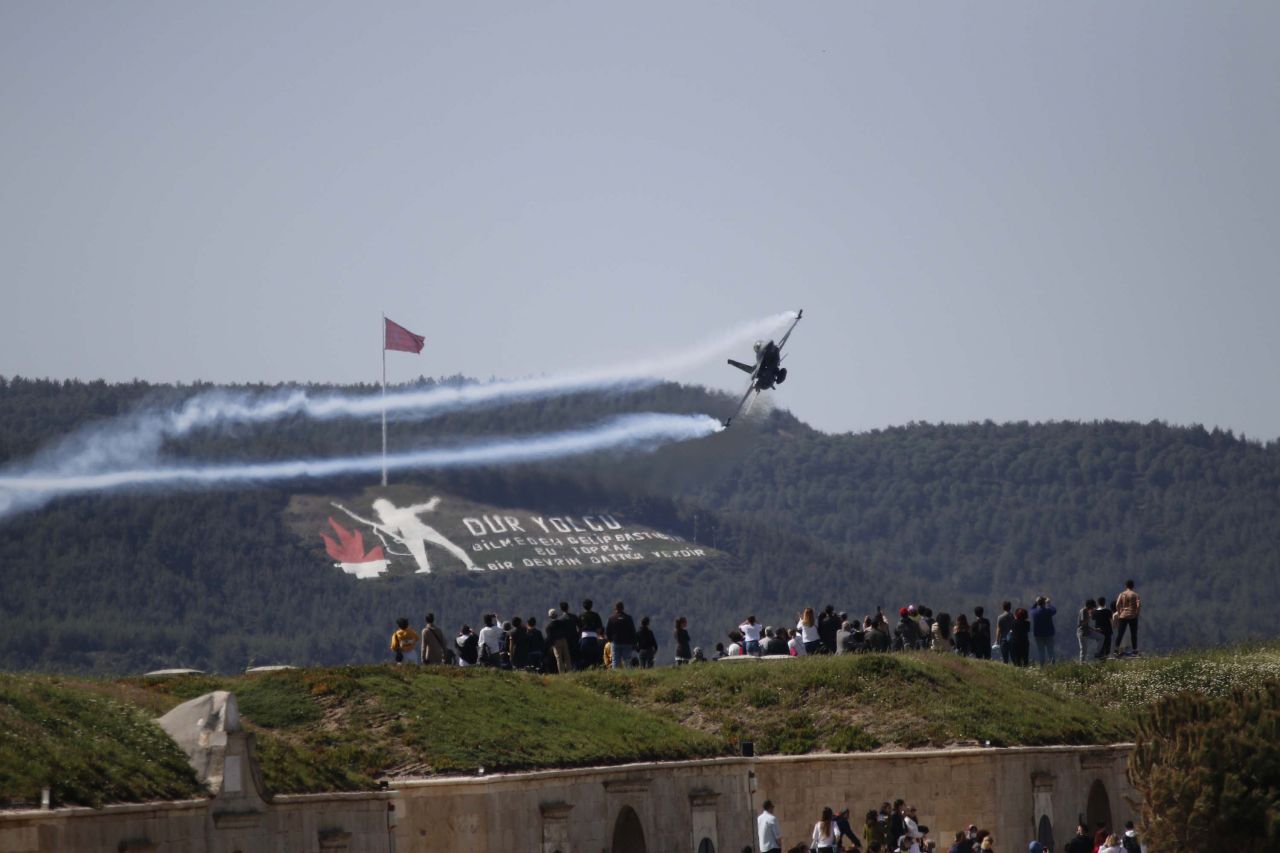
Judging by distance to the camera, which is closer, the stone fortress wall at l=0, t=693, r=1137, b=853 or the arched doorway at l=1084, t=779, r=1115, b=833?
the stone fortress wall at l=0, t=693, r=1137, b=853

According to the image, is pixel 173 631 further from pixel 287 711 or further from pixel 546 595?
pixel 287 711

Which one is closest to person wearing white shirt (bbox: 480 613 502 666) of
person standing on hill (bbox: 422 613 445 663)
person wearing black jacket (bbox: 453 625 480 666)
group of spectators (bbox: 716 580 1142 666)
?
person wearing black jacket (bbox: 453 625 480 666)

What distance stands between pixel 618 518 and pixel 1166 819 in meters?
107

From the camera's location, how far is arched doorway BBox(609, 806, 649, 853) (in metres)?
43.6

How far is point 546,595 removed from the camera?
441 feet

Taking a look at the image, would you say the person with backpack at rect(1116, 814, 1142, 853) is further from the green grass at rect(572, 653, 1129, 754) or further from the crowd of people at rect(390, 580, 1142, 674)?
the crowd of people at rect(390, 580, 1142, 674)

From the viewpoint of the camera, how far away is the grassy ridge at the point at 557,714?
105 ft

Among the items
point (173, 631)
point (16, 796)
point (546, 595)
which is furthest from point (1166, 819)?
point (546, 595)

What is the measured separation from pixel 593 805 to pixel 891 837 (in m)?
5.69

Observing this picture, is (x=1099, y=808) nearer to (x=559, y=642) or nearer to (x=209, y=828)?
(x=559, y=642)

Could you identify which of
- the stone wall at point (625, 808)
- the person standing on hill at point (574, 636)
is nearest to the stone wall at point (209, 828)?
the stone wall at point (625, 808)

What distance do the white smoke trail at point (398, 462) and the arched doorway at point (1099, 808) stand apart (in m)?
24.8

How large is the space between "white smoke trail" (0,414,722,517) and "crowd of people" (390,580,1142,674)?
62.9ft

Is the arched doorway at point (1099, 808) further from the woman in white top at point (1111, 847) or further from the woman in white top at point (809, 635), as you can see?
the woman in white top at point (1111, 847)
